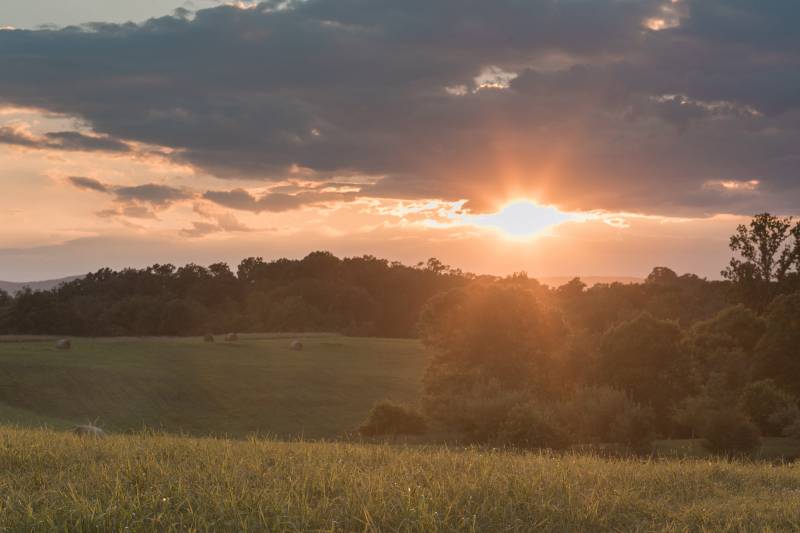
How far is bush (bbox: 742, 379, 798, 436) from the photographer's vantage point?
49.8 m

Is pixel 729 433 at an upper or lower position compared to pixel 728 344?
lower

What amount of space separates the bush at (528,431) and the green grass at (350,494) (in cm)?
2223

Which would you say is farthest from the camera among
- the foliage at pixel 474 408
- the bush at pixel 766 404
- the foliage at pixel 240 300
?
the foliage at pixel 240 300

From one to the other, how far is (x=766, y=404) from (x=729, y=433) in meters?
13.1

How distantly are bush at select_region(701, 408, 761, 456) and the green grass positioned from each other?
2726 cm

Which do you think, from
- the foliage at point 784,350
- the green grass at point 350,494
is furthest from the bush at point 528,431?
the foliage at point 784,350

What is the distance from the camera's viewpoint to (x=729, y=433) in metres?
39.8

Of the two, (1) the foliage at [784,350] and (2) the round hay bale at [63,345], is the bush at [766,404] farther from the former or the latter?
(2) the round hay bale at [63,345]

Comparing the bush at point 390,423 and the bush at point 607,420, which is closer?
the bush at point 607,420

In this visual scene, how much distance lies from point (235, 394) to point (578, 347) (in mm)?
24551

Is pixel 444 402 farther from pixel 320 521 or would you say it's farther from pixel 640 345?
pixel 320 521

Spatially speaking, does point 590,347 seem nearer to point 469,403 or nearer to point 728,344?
point 728,344

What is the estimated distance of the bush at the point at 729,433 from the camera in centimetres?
3969

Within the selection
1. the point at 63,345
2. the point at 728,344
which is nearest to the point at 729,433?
the point at 728,344
